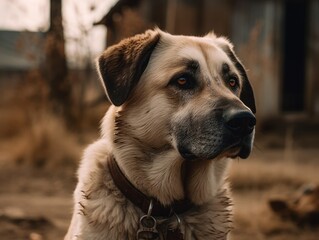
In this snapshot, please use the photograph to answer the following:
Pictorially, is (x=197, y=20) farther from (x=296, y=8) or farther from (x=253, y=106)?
(x=253, y=106)

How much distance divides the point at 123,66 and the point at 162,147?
515 millimetres

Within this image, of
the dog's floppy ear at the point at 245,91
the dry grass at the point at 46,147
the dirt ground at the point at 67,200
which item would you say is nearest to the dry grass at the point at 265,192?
the dirt ground at the point at 67,200

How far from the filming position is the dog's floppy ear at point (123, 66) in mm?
3369

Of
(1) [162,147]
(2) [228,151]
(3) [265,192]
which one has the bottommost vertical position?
(3) [265,192]

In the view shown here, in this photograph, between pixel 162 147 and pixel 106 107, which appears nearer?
pixel 162 147

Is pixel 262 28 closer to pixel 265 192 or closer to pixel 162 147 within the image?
pixel 265 192

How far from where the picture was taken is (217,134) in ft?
10.3

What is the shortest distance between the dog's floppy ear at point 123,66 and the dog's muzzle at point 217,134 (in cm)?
38

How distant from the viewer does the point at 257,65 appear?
1129cm

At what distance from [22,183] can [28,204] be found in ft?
4.36

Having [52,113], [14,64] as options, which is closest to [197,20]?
[52,113]

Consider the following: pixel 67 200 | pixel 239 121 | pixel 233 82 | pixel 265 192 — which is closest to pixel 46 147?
pixel 67 200

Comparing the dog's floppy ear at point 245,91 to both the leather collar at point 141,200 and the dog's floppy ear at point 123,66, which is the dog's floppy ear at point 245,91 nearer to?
the dog's floppy ear at point 123,66

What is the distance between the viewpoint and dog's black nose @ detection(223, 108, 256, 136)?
120 inches
